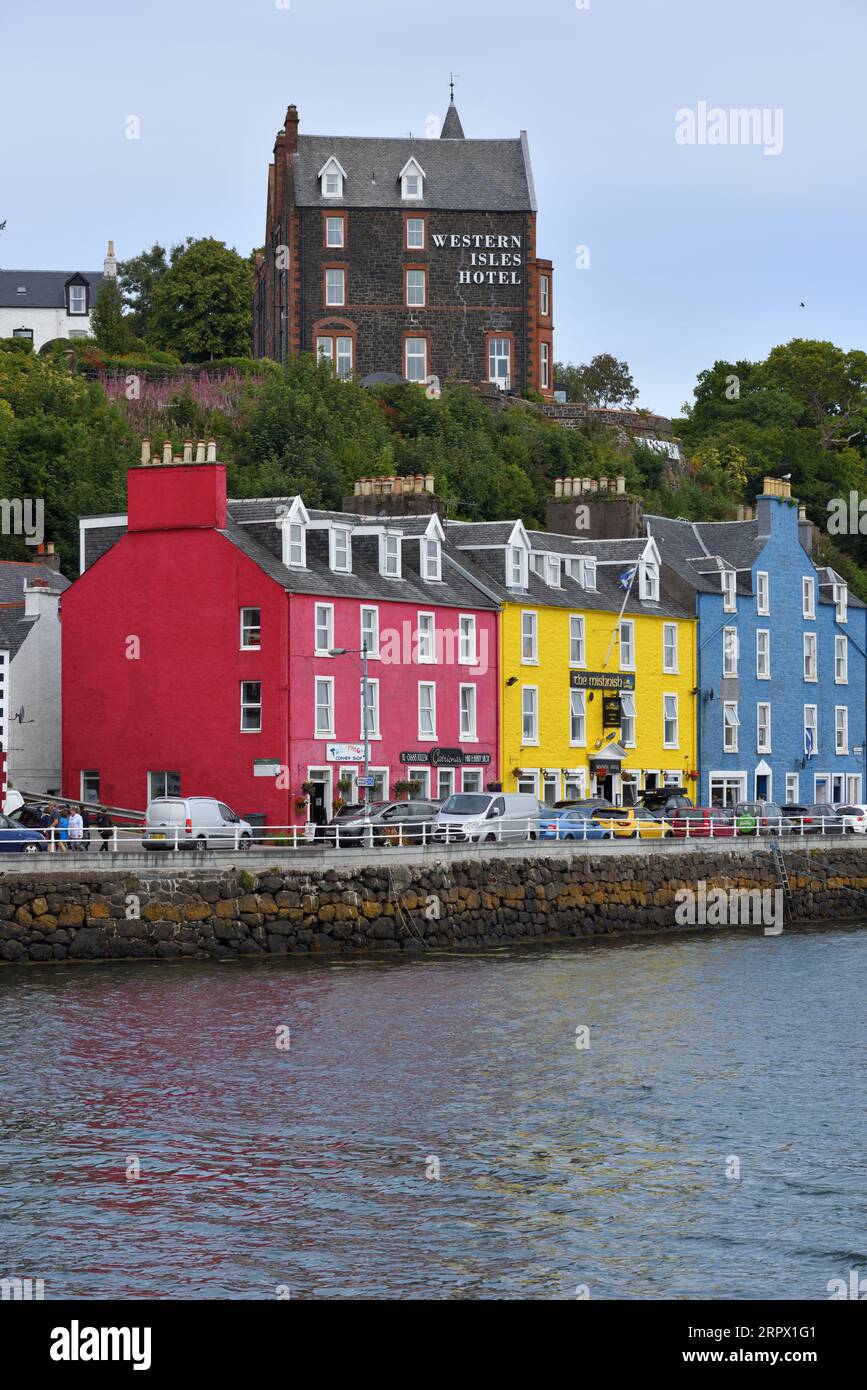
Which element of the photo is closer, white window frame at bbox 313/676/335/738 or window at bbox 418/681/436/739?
white window frame at bbox 313/676/335/738

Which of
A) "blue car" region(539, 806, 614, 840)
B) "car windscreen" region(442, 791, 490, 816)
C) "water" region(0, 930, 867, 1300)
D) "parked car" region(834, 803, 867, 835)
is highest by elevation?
"car windscreen" region(442, 791, 490, 816)

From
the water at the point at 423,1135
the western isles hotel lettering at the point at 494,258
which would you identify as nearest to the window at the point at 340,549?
the water at the point at 423,1135

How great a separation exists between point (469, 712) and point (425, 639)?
3.34 metres

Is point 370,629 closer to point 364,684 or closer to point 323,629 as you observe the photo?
point 323,629

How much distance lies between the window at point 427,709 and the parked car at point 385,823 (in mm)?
6749

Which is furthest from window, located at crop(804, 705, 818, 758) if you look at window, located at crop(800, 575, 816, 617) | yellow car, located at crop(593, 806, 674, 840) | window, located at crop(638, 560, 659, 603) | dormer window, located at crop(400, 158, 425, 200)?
dormer window, located at crop(400, 158, 425, 200)

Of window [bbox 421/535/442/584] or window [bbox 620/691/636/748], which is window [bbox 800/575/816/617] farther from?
window [bbox 421/535/442/584]

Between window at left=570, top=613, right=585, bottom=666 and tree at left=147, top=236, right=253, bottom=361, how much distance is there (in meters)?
44.6

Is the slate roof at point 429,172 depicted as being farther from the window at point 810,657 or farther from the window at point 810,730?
the window at point 810,730

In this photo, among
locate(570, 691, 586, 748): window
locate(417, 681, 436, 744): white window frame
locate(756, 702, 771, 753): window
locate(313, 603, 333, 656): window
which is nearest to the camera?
locate(313, 603, 333, 656): window

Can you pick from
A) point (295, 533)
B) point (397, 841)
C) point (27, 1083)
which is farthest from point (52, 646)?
point (27, 1083)

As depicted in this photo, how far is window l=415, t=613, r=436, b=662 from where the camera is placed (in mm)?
67938

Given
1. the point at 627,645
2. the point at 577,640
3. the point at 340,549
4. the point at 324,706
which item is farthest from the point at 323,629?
the point at 627,645

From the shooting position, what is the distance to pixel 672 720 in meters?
79.4
